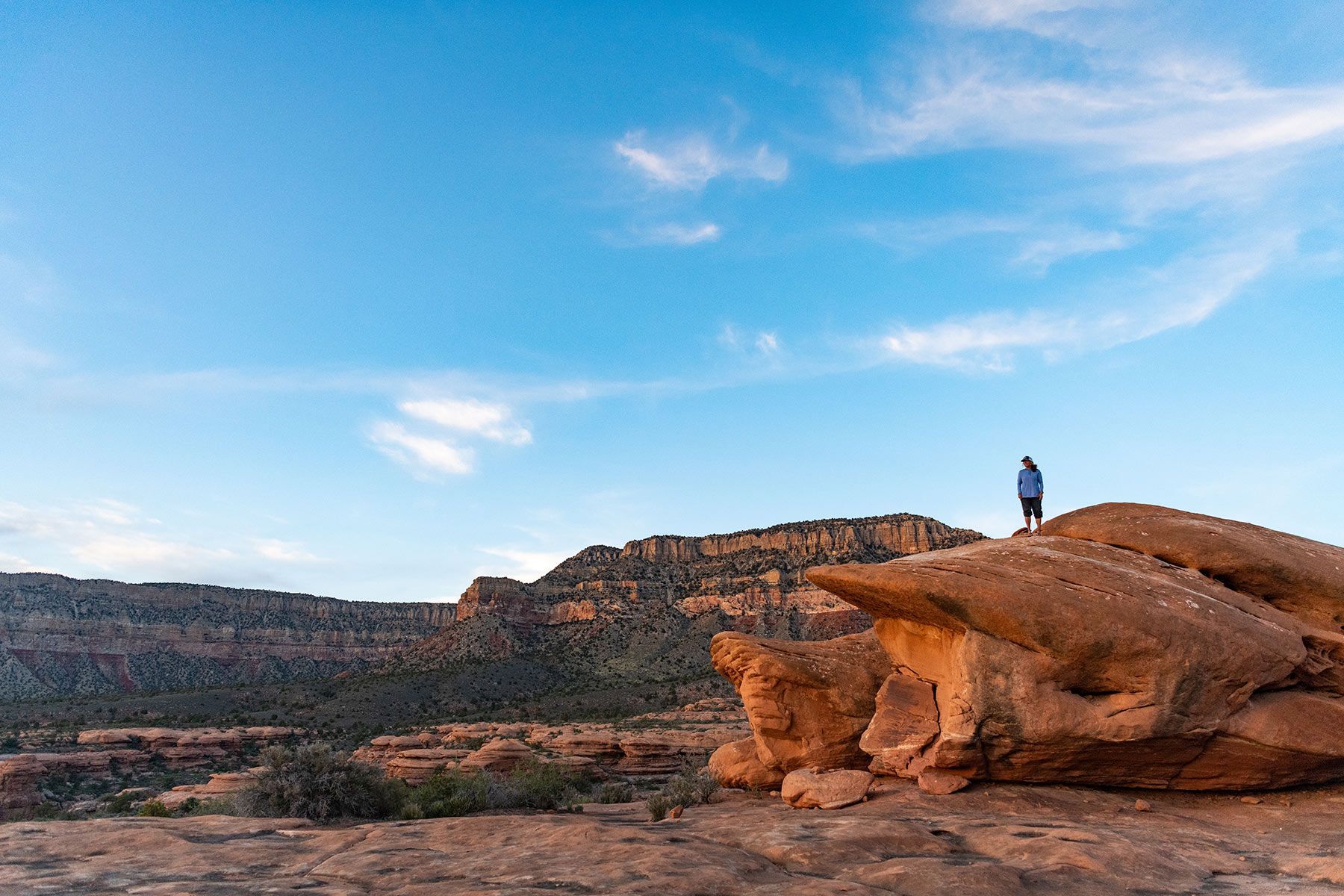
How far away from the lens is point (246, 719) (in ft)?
190

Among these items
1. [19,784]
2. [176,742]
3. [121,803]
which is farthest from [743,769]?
[176,742]

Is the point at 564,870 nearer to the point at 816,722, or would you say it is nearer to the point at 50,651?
the point at 816,722

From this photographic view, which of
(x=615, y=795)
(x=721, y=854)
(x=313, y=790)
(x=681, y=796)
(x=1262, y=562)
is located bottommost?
(x=615, y=795)

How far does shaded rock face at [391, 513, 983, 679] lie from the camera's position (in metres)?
78.6

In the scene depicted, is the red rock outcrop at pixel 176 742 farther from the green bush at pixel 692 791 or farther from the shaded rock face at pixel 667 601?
the shaded rock face at pixel 667 601

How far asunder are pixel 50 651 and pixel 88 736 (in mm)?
70066

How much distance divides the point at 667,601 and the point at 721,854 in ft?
269

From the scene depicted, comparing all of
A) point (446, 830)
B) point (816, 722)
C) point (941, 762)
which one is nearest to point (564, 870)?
point (446, 830)

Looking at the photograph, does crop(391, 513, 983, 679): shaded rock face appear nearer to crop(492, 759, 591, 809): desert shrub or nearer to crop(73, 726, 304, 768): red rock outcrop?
crop(73, 726, 304, 768): red rock outcrop

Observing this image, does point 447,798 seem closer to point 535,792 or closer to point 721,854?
point 535,792

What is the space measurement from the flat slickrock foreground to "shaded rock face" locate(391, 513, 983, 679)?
5786 cm

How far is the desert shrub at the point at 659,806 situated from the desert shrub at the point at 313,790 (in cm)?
533

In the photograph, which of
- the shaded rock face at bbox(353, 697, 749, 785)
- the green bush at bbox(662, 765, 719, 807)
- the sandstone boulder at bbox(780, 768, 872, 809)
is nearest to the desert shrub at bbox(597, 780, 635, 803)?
the green bush at bbox(662, 765, 719, 807)

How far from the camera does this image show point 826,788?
46.4 feet
